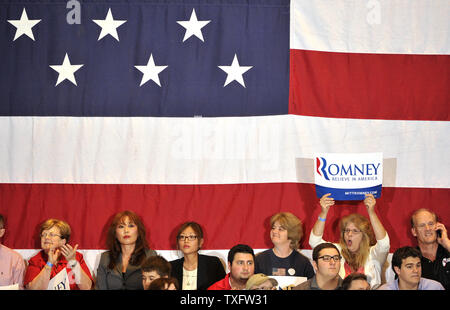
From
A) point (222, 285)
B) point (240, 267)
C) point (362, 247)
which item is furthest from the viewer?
point (362, 247)

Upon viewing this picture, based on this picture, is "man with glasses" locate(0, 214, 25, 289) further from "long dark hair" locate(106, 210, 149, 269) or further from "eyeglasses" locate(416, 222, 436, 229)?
"eyeglasses" locate(416, 222, 436, 229)

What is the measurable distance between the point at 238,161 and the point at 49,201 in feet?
5.23

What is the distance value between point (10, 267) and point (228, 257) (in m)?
1.70

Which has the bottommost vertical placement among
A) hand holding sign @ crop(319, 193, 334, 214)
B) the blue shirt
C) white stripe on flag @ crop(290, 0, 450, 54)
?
the blue shirt

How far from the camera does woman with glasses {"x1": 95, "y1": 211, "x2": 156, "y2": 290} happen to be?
483 cm

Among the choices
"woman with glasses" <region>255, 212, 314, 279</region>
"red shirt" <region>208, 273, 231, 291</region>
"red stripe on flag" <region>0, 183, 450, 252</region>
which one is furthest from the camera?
"red stripe on flag" <region>0, 183, 450, 252</region>

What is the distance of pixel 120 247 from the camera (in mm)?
4969

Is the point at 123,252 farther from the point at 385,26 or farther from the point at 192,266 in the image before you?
the point at 385,26

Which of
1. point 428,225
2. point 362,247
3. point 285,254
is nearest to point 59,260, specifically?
point 285,254

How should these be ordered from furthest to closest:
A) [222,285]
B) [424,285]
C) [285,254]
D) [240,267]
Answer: [285,254]
[222,285]
[240,267]
[424,285]

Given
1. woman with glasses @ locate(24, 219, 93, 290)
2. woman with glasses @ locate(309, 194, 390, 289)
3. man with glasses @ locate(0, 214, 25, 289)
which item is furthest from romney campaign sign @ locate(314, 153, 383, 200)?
man with glasses @ locate(0, 214, 25, 289)

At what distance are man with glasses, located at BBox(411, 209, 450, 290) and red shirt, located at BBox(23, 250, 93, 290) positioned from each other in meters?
2.47

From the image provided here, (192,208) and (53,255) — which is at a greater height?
(192,208)
